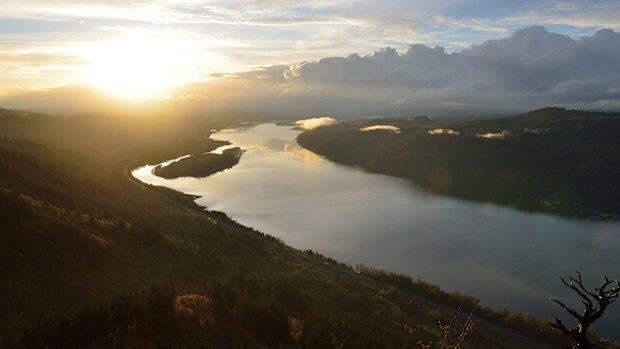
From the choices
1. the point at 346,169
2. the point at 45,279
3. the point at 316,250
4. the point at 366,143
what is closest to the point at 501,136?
the point at 366,143

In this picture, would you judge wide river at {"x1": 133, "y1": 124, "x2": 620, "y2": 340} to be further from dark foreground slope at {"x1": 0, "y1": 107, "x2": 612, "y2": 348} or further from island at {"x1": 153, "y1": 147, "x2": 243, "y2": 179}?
dark foreground slope at {"x1": 0, "y1": 107, "x2": 612, "y2": 348}

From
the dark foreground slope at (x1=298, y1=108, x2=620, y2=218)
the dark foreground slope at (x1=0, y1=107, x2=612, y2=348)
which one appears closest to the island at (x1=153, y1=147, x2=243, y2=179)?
the dark foreground slope at (x1=298, y1=108, x2=620, y2=218)

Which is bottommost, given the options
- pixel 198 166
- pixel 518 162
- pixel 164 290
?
pixel 198 166

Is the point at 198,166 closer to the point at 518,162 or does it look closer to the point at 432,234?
the point at 432,234

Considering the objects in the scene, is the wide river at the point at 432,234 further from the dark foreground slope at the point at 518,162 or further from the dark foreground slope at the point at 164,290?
the dark foreground slope at the point at 518,162

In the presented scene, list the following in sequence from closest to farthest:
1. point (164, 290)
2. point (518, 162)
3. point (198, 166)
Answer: point (164, 290), point (198, 166), point (518, 162)

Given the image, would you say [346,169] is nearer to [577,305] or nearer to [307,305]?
[577,305]

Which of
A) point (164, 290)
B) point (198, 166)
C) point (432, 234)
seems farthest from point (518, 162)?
point (164, 290)
